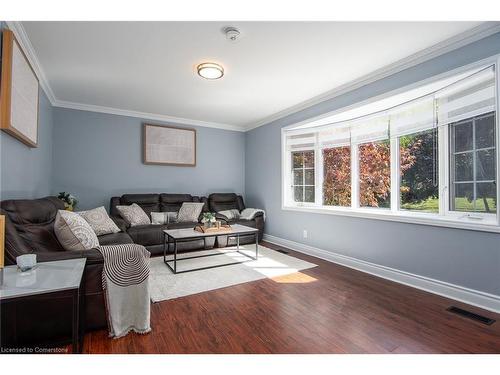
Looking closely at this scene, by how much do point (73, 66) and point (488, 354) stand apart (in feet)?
15.0

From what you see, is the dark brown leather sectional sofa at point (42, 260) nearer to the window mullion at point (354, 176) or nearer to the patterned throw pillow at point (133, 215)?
the patterned throw pillow at point (133, 215)

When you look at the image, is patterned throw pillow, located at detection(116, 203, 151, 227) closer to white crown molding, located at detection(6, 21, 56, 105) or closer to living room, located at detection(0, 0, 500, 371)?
living room, located at detection(0, 0, 500, 371)

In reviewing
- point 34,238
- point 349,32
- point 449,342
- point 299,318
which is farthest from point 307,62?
point 34,238

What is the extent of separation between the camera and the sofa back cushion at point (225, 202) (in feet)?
17.1

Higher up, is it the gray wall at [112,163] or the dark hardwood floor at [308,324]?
the gray wall at [112,163]

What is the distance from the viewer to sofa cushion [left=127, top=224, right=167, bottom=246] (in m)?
3.81

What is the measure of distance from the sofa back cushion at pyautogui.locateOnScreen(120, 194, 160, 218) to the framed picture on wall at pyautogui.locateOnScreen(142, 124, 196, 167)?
0.71 m

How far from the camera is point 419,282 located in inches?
106

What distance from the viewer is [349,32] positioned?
225 centimetres

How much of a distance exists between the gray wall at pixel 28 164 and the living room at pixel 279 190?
3 centimetres

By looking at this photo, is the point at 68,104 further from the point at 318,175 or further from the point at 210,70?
the point at 318,175

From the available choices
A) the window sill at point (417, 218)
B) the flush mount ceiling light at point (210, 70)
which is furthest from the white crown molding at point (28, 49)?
the window sill at point (417, 218)

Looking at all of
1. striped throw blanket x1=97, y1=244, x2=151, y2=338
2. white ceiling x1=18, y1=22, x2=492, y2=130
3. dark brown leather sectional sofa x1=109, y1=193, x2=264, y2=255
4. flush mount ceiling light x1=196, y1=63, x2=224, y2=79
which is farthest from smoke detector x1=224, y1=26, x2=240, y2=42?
dark brown leather sectional sofa x1=109, y1=193, x2=264, y2=255

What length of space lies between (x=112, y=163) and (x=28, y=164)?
1.88 metres
